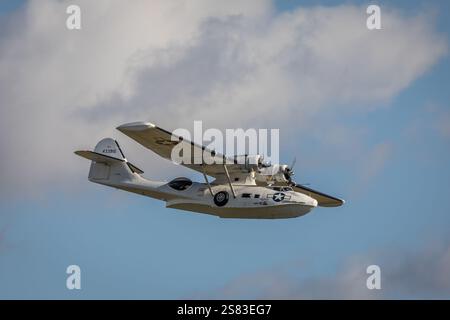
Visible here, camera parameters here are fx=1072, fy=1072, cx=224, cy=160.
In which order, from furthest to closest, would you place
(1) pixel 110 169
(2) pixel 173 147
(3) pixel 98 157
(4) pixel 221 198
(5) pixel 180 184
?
1. (1) pixel 110 169
2. (3) pixel 98 157
3. (5) pixel 180 184
4. (2) pixel 173 147
5. (4) pixel 221 198

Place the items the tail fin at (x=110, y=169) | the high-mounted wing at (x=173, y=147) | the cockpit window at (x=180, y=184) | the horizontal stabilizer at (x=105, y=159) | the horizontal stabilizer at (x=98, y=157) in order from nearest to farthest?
the high-mounted wing at (x=173, y=147) < the cockpit window at (x=180, y=184) < the horizontal stabilizer at (x=98, y=157) < the horizontal stabilizer at (x=105, y=159) < the tail fin at (x=110, y=169)

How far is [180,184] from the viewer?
144 feet

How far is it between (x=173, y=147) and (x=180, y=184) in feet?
5.58

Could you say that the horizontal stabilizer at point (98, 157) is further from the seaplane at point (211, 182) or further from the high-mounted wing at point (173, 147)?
the high-mounted wing at point (173, 147)

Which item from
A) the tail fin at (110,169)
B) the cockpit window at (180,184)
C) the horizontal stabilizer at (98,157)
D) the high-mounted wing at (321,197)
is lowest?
the high-mounted wing at (321,197)

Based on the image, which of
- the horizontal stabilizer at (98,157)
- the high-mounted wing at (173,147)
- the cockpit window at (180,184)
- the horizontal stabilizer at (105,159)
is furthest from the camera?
the horizontal stabilizer at (105,159)

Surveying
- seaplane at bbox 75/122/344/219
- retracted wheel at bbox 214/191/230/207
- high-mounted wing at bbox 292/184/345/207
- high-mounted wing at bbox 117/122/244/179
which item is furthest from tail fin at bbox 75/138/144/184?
high-mounted wing at bbox 292/184/345/207

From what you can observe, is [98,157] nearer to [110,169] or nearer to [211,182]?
[110,169]

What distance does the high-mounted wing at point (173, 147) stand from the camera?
41531 millimetres

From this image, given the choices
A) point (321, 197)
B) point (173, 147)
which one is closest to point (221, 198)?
point (173, 147)

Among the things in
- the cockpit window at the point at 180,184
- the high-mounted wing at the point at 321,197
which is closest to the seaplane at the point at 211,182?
the cockpit window at the point at 180,184
